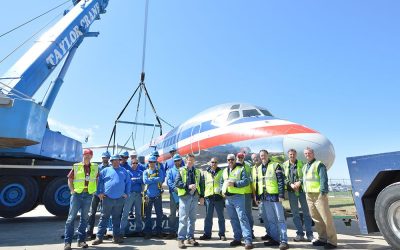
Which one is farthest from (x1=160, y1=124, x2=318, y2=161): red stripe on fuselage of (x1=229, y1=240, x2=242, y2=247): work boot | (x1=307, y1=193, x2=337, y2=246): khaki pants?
(x1=229, y1=240, x2=242, y2=247): work boot

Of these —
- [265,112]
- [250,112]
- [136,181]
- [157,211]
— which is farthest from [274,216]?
[265,112]

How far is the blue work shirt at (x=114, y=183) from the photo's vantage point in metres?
7.40

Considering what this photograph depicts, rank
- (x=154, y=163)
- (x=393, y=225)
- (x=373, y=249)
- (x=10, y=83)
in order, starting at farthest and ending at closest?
1. (x=10, y=83)
2. (x=154, y=163)
3. (x=373, y=249)
4. (x=393, y=225)

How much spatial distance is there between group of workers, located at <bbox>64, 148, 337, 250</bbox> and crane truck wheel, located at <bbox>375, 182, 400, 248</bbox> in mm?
1069

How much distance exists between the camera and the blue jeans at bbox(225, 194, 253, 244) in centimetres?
668

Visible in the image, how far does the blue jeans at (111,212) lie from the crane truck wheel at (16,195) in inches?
213

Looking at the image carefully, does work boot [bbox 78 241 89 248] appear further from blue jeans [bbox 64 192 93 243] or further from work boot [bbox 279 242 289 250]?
work boot [bbox 279 242 289 250]

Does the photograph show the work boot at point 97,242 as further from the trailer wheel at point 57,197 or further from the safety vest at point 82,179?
the trailer wheel at point 57,197

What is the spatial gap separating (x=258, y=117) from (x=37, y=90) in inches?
315

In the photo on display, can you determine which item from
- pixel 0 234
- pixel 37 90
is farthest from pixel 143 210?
pixel 37 90

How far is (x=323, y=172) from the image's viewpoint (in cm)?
679

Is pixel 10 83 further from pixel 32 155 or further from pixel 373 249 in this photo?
pixel 373 249

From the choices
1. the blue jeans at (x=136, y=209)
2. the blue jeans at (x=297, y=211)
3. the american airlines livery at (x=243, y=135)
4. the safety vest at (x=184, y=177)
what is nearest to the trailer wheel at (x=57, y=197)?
the american airlines livery at (x=243, y=135)

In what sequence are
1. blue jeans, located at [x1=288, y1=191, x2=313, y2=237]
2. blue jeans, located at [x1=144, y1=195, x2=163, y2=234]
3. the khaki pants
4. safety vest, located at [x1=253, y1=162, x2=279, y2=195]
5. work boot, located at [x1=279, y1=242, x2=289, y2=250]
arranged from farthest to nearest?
blue jeans, located at [x1=144, y1=195, x2=163, y2=234]
blue jeans, located at [x1=288, y1=191, x2=313, y2=237]
safety vest, located at [x1=253, y1=162, x2=279, y2=195]
the khaki pants
work boot, located at [x1=279, y1=242, x2=289, y2=250]
